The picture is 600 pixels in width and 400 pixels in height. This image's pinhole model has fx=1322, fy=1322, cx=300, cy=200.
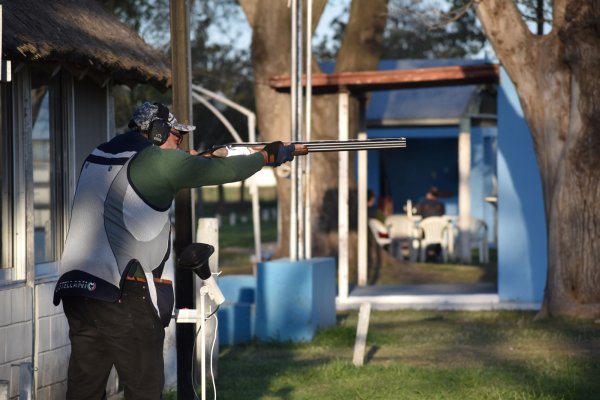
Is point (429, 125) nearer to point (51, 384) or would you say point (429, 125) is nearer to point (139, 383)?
point (51, 384)

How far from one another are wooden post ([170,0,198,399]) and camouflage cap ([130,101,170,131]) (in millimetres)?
2226

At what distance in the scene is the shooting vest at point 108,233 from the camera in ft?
20.3

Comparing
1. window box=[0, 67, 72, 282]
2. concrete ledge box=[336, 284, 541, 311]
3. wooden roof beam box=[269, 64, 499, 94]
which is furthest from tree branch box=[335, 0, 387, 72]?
window box=[0, 67, 72, 282]

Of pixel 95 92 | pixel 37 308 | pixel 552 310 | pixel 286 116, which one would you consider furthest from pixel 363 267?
pixel 37 308

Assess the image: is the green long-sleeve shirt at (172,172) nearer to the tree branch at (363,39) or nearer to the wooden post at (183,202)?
the wooden post at (183,202)

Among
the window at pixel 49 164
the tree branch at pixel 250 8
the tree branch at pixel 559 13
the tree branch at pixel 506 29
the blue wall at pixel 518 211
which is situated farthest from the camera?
the tree branch at pixel 250 8

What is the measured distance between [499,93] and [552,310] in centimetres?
366

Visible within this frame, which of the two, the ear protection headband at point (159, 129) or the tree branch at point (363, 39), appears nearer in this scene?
the ear protection headband at point (159, 129)

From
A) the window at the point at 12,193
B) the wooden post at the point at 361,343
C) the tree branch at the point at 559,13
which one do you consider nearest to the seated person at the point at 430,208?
the tree branch at the point at 559,13

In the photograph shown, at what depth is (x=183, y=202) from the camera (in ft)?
30.4

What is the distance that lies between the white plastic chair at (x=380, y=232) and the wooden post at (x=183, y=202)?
546 inches

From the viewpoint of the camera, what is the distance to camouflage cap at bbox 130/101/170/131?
6.51 meters

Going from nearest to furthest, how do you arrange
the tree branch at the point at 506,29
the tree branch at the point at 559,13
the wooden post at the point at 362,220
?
the tree branch at the point at 559,13
the tree branch at the point at 506,29
the wooden post at the point at 362,220

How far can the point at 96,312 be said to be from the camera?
622 centimetres
